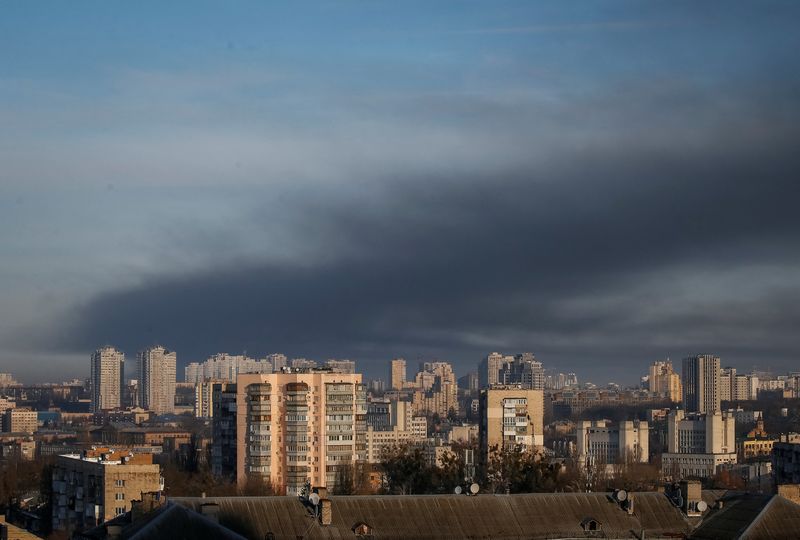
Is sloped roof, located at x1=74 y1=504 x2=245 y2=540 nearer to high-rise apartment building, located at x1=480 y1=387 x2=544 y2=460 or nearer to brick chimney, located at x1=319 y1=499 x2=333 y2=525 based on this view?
brick chimney, located at x1=319 y1=499 x2=333 y2=525

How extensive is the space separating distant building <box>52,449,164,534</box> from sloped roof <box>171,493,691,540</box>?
2861 centimetres

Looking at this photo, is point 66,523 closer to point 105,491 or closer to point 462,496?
point 105,491

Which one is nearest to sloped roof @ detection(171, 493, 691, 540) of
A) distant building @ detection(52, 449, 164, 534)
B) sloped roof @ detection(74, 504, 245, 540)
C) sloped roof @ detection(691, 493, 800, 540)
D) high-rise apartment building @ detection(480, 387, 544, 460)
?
sloped roof @ detection(691, 493, 800, 540)

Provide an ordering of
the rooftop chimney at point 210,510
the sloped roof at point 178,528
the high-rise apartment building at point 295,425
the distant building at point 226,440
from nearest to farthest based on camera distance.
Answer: the sloped roof at point 178,528 < the rooftop chimney at point 210,510 < the high-rise apartment building at point 295,425 < the distant building at point 226,440

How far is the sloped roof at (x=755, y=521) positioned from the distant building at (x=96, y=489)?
31.9 metres

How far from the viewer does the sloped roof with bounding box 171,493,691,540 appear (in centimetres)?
4119

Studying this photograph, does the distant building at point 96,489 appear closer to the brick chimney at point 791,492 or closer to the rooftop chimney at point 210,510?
the rooftop chimney at point 210,510

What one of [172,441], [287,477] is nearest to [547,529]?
[287,477]

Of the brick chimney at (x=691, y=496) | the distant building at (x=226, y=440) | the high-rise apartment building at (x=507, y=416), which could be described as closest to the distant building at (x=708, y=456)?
the high-rise apartment building at (x=507, y=416)

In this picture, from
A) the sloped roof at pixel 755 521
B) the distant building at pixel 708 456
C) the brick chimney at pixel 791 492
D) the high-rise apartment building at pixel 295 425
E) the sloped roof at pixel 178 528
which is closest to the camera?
the sloped roof at pixel 178 528

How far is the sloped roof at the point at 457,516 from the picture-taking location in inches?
1622

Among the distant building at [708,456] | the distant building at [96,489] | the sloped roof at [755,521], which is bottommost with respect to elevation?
the distant building at [708,456]

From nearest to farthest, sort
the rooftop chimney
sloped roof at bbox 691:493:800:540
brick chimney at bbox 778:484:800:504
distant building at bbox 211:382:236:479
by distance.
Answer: the rooftop chimney → sloped roof at bbox 691:493:800:540 → brick chimney at bbox 778:484:800:504 → distant building at bbox 211:382:236:479

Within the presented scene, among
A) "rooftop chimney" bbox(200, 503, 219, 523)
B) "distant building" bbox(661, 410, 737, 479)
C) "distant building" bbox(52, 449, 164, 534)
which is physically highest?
"rooftop chimney" bbox(200, 503, 219, 523)
